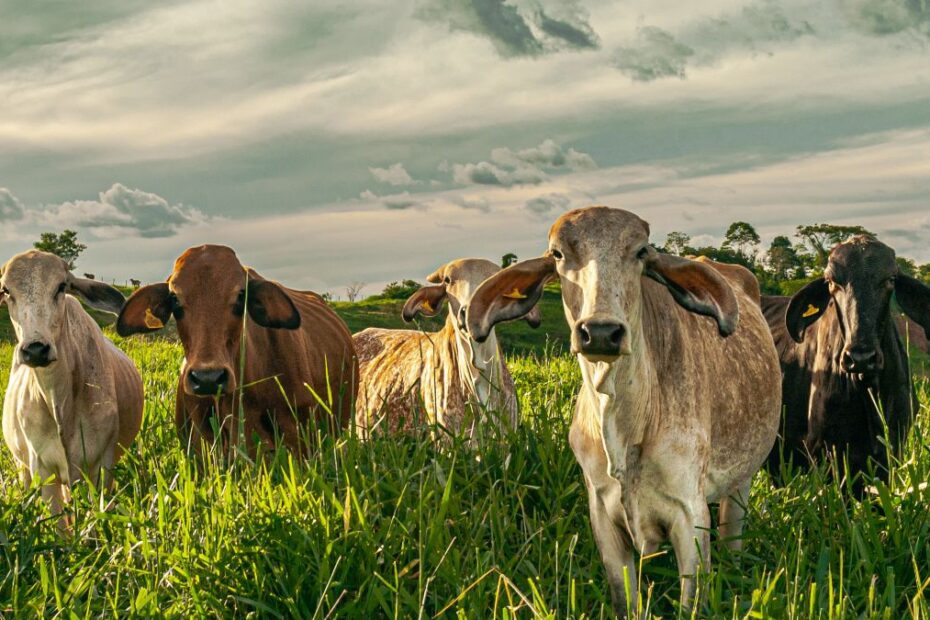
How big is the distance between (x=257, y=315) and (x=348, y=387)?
1.94 m

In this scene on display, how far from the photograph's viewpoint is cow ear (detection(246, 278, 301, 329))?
20.7 feet

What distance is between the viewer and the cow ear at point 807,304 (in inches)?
267

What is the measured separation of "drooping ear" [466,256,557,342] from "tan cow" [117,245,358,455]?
1422 mm

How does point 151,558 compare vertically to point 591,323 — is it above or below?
below

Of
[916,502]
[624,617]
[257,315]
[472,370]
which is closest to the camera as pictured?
[624,617]

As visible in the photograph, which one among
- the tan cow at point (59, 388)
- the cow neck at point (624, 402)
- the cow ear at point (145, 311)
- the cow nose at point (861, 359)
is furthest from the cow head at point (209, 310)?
the cow nose at point (861, 359)

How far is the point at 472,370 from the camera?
770 centimetres

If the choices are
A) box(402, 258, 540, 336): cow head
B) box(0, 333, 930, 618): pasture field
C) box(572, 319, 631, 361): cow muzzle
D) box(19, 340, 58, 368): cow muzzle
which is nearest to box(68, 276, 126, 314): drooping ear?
box(19, 340, 58, 368): cow muzzle

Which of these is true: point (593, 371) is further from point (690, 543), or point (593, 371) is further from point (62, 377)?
point (62, 377)

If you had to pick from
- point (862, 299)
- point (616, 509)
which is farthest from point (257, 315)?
point (862, 299)

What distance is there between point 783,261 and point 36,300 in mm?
48641

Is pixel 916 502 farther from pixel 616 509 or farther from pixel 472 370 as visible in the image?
pixel 472 370

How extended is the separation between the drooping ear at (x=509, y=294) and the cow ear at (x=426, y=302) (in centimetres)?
382

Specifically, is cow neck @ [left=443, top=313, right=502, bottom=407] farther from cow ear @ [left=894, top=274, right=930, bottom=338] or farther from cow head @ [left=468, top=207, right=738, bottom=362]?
cow head @ [left=468, top=207, right=738, bottom=362]
